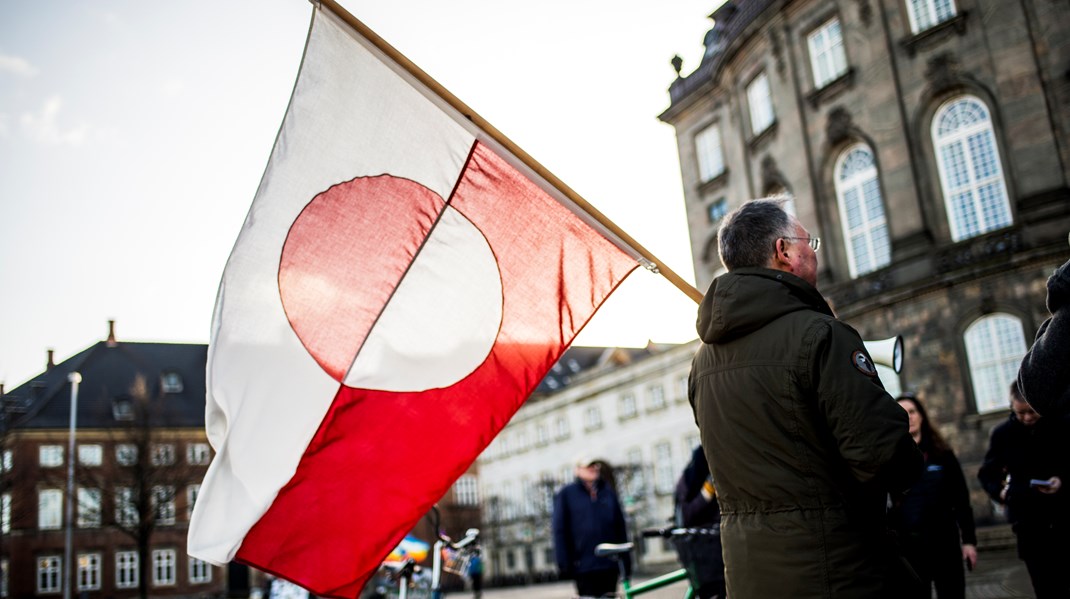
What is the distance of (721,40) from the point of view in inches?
1350

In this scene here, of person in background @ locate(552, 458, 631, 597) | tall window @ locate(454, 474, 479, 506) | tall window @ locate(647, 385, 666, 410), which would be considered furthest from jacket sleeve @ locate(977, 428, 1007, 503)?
tall window @ locate(454, 474, 479, 506)

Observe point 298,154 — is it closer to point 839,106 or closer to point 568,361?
point 839,106

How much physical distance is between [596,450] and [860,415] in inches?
2482

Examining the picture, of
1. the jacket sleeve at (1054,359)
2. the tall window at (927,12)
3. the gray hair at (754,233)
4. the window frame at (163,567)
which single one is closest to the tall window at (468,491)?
the window frame at (163,567)

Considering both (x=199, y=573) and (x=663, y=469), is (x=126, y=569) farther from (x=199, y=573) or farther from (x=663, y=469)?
(x=663, y=469)

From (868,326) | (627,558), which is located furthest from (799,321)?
(868,326)

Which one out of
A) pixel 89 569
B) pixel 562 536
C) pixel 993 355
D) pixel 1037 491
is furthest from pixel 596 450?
pixel 1037 491

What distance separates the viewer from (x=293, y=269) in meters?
4.90

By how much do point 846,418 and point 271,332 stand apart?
3012mm

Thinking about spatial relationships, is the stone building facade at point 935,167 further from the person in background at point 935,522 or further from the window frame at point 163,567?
the window frame at point 163,567

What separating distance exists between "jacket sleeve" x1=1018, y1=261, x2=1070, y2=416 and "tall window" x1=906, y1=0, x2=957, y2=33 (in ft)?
76.9

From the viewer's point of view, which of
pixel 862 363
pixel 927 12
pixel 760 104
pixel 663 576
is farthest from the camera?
pixel 760 104

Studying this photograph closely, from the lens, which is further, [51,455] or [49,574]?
[51,455]

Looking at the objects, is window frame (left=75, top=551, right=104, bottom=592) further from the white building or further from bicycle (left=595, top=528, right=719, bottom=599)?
bicycle (left=595, top=528, right=719, bottom=599)
